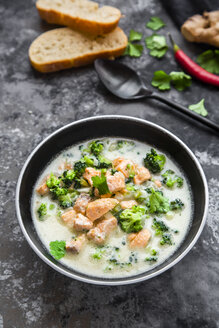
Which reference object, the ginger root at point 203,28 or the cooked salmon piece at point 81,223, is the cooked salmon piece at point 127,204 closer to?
the cooked salmon piece at point 81,223

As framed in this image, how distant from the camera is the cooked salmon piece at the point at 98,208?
312cm

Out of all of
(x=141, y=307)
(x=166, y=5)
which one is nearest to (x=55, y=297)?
(x=141, y=307)

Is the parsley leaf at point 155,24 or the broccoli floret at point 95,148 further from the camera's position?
the parsley leaf at point 155,24

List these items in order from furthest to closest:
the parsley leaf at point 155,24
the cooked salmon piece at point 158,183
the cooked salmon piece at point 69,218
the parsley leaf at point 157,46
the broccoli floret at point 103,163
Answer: the parsley leaf at point 155,24 → the parsley leaf at point 157,46 → the broccoli floret at point 103,163 → the cooked salmon piece at point 158,183 → the cooked salmon piece at point 69,218

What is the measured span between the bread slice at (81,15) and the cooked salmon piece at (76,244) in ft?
8.19

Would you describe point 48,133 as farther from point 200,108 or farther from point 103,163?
point 200,108

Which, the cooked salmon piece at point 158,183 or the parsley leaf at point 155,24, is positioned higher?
the parsley leaf at point 155,24

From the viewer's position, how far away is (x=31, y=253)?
11.1ft

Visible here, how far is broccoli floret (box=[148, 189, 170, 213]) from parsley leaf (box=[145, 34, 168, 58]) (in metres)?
1.99

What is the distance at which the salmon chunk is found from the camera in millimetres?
3242

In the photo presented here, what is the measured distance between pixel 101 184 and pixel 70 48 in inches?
78.5

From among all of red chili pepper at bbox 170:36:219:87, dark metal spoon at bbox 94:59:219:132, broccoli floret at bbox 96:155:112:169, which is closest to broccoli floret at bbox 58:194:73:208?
broccoli floret at bbox 96:155:112:169

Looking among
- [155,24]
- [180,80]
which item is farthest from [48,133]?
[155,24]

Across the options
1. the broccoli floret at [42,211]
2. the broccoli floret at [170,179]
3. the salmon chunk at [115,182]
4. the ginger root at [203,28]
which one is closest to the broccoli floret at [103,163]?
the salmon chunk at [115,182]
